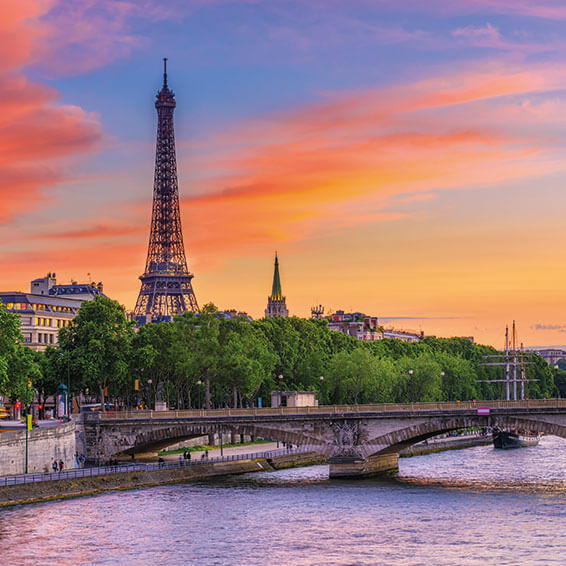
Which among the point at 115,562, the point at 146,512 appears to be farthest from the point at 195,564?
the point at 146,512

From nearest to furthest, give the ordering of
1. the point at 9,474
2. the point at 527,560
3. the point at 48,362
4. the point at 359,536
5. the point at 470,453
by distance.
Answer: the point at 527,560 < the point at 359,536 < the point at 9,474 < the point at 48,362 < the point at 470,453

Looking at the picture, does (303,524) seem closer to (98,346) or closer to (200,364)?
(98,346)

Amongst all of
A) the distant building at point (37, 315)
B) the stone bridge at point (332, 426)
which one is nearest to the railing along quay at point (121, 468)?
the stone bridge at point (332, 426)

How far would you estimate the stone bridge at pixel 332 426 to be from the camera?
3696 inches

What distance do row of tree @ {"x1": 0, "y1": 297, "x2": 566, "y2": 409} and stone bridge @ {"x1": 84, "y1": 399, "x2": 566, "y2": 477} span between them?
1141cm

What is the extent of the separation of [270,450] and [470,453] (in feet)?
97.7

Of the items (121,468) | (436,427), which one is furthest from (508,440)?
(121,468)

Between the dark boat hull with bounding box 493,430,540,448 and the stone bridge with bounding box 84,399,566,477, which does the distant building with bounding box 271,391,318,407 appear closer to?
the stone bridge with bounding box 84,399,566,477

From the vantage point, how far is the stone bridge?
93.9m

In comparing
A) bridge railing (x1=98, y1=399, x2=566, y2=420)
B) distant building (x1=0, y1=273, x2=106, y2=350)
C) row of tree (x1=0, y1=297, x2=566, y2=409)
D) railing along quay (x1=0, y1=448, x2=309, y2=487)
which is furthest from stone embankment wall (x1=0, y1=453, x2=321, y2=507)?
distant building (x1=0, y1=273, x2=106, y2=350)

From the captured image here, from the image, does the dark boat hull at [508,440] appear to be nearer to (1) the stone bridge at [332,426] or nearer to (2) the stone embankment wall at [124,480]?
(2) the stone embankment wall at [124,480]

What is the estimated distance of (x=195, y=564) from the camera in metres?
56.5

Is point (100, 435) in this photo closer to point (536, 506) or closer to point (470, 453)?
point (536, 506)

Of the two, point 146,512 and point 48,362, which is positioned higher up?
point 48,362
